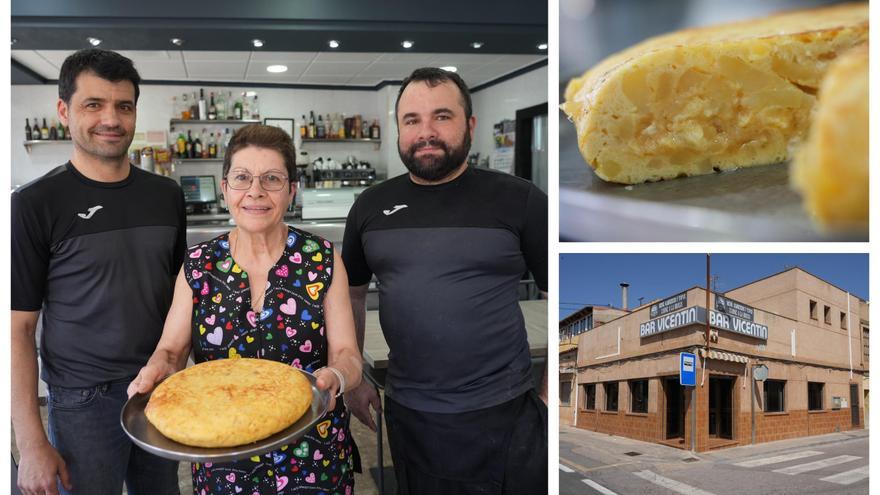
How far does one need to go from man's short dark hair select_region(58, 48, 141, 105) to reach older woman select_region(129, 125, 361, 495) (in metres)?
0.39

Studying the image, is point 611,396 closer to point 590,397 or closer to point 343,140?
point 590,397

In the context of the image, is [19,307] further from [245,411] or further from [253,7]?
[253,7]

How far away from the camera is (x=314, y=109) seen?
7.48 metres

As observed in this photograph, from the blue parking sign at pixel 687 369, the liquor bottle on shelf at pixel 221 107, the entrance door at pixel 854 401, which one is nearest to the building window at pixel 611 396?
the blue parking sign at pixel 687 369

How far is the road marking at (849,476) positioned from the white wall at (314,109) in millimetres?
5246

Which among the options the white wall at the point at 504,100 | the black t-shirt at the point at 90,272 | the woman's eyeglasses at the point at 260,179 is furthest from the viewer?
the white wall at the point at 504,100

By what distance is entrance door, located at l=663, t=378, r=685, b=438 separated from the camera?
3.52 feet

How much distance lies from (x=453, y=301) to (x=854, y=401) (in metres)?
0.87

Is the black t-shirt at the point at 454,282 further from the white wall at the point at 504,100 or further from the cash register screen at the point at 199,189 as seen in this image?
the cash register screen at the point at 199,189

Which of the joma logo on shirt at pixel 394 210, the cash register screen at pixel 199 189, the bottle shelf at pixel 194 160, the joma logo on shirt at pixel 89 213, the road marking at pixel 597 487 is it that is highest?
the bottle shelf at pixel 194 160

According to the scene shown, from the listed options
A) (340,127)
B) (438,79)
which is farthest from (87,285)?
(340,127)

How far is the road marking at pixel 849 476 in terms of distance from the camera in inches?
39.3

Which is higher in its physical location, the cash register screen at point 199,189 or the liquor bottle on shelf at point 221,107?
the liquor bottle on shelf at point 221,107

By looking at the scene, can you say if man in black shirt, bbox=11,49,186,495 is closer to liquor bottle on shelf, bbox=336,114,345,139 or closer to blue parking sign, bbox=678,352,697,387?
blue parking sign, bbox=678,352,697,387
